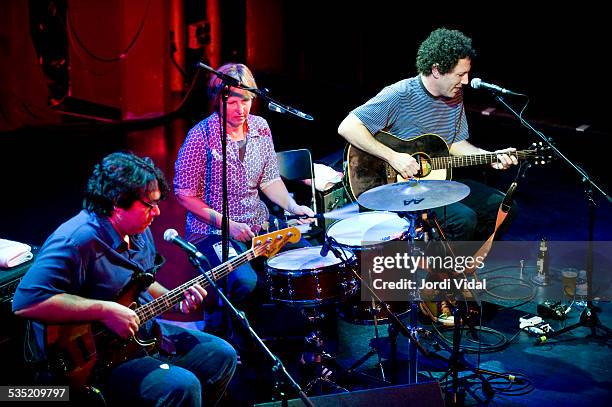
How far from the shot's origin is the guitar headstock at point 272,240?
12.1 ft

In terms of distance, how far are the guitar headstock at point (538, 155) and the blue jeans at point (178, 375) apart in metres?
2.52

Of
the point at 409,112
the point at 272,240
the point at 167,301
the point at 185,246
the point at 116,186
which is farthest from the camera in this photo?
the point at 409,112

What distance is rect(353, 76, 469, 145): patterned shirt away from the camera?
4.84 m

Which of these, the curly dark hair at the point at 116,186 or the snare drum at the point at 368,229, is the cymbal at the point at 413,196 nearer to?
the snare drum at the point at 368,229

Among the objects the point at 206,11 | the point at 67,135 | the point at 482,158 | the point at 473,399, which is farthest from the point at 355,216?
the point at 206,11

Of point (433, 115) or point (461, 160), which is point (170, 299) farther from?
point (433, 115)

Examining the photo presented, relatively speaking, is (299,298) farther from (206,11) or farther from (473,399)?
(206,11)

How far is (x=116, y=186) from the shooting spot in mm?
3002

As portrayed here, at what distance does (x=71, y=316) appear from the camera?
2799 mm

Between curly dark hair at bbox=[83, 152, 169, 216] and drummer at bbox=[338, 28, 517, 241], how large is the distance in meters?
2.11

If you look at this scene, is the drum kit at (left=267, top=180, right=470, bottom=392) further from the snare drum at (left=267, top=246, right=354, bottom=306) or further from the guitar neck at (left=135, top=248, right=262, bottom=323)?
the guitar neck at (left=135, top=248, right=262, bottom=323)

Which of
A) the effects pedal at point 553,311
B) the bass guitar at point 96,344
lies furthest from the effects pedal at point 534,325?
the bass guitar at point 96,344

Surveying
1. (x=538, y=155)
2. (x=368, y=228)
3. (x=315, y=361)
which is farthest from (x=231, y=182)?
(x=538, y=155)

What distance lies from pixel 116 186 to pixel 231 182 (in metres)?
1.58
